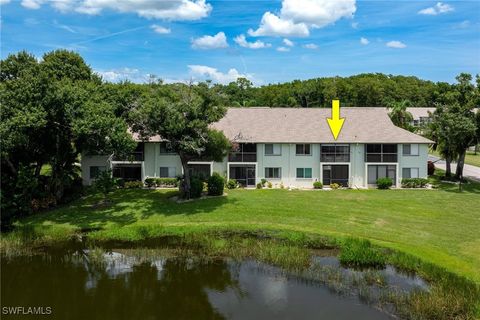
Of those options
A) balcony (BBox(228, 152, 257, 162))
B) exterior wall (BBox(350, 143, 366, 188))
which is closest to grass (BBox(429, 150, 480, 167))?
exterior wall (BBox(350, 143, 366, 188))

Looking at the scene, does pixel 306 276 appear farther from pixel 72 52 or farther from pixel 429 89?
pixel 429 89

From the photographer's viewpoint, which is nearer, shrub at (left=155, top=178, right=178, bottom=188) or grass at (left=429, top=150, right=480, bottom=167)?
shrub at (left=155, top=178, right=178, bottom=188)

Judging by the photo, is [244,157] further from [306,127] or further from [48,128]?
[48,128]

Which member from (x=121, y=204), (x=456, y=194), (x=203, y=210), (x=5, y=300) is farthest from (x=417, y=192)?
(x=5, y=300)

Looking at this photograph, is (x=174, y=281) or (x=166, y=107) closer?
(x=174, y=281)

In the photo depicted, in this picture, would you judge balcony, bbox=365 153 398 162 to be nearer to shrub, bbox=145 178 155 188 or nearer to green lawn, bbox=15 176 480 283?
green lawn, bbox=15 176 480 283
